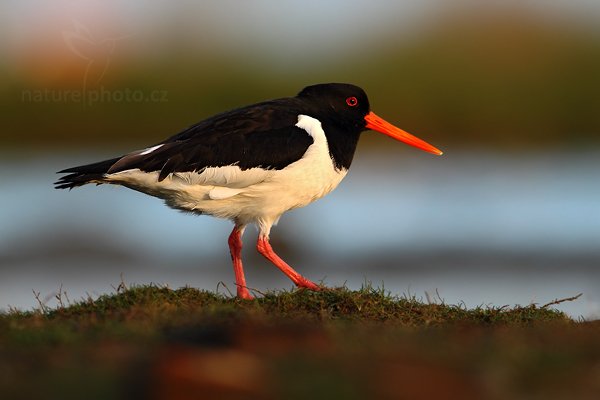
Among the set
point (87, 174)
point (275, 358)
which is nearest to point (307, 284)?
point (87, 174)

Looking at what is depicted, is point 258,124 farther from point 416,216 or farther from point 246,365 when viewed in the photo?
point 416,216

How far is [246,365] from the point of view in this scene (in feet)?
13.9

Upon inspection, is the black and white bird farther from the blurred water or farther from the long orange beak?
the blurred water

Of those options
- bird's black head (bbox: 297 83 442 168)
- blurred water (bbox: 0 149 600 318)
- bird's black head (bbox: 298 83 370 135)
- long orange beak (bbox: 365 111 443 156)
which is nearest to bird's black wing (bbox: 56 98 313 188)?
bird's black head (bbox: 297 83 442 168)

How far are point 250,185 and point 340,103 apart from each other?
1.31 m

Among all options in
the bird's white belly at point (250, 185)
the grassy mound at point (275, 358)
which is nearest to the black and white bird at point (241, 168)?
the bird's white belly at point (250, 185)

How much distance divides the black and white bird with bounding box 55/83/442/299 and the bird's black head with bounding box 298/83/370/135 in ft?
1.35

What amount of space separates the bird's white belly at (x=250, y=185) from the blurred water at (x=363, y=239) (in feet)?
8.52

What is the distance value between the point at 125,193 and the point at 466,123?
270 inches

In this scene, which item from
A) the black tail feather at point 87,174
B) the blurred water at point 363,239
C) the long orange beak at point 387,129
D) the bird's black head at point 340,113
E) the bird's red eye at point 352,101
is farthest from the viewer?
the blurred water at point 363,239

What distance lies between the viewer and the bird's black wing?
787cm

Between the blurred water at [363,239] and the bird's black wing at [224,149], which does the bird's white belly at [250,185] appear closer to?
the bird's black wing at [224,149]

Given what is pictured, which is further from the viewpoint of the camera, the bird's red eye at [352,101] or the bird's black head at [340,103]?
the bird's red eye at [352,101]

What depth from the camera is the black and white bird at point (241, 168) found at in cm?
788
